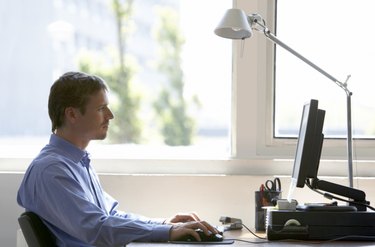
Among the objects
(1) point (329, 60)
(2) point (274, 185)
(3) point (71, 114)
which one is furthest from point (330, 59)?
(3) point (71, 114)

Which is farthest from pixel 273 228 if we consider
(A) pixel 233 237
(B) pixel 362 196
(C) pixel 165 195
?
(C) pixel 165 195

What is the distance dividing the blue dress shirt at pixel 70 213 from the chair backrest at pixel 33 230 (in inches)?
4.7

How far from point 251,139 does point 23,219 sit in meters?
1.52

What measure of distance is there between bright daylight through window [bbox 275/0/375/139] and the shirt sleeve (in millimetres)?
1397

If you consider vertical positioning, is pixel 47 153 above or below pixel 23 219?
above

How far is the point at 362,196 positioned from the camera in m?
2.82

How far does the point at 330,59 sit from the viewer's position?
364 cm

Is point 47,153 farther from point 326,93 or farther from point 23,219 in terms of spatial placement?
point 326,93

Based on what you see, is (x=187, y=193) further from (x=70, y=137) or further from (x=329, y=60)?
(x=329, y=60)

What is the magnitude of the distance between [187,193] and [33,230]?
1.25 m

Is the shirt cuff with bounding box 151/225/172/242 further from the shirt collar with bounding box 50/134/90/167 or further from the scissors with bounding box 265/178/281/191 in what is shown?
the scissors with bounding box 265/178/281/191

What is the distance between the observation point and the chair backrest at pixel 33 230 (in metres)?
2.36

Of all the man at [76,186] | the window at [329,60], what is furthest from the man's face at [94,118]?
the window at [329,60]

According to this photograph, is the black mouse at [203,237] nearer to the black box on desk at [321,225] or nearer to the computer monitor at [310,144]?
the black box on desk at [321,225]
